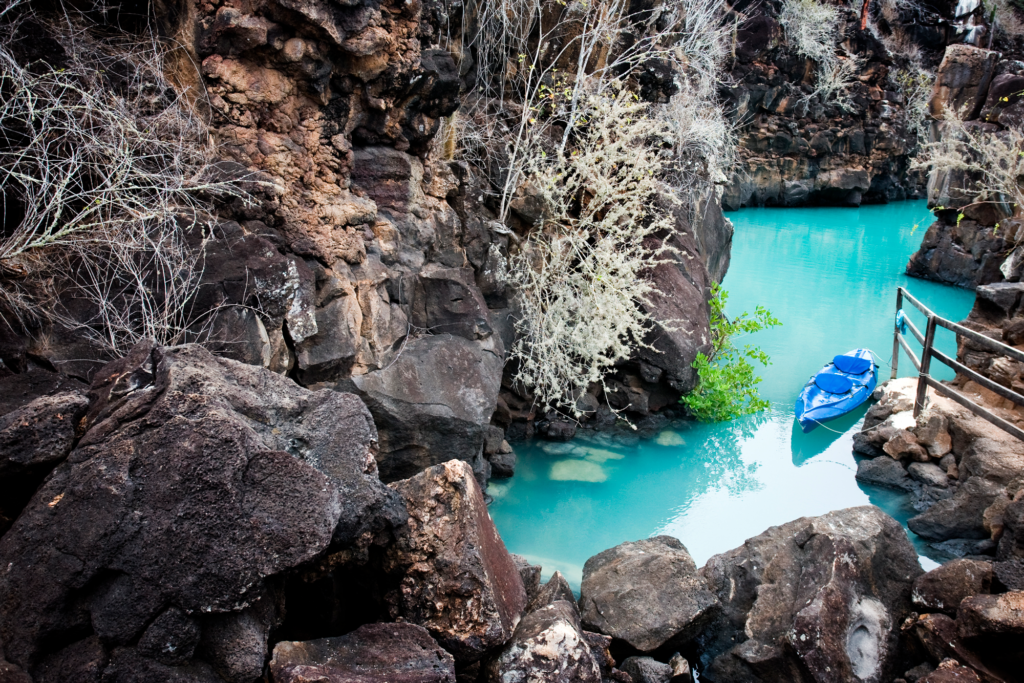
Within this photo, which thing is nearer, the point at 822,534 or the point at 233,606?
the point at 233,606

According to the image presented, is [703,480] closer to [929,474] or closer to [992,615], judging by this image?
[929,474]

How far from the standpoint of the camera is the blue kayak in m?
8.02

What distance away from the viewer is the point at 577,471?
682cm

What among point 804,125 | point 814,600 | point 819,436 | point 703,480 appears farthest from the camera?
point 804,125

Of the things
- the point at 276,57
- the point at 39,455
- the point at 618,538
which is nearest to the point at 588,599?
the point at 618,538

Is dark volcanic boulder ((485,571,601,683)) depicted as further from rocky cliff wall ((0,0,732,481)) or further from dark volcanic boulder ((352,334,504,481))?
dark volcanic boulder ((352,334,504,481))

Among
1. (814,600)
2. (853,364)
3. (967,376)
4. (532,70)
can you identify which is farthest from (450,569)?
(853,364)

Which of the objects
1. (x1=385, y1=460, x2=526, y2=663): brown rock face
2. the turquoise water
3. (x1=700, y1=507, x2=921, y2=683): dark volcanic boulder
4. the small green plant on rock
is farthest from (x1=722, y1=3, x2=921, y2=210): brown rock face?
(x1=385, y1=460, x2=526, y2=663): brown rock face

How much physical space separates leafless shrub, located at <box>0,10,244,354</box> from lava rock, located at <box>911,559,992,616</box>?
4230 mm

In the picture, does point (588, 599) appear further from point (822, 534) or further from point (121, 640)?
point (121, 640)

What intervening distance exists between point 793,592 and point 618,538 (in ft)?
6.73

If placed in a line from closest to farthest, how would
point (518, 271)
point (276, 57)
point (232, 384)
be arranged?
point (232, 384) < point (276, 57) < point (518, 271)

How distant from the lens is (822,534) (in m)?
4.08

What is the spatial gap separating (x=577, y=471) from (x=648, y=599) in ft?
9.04
